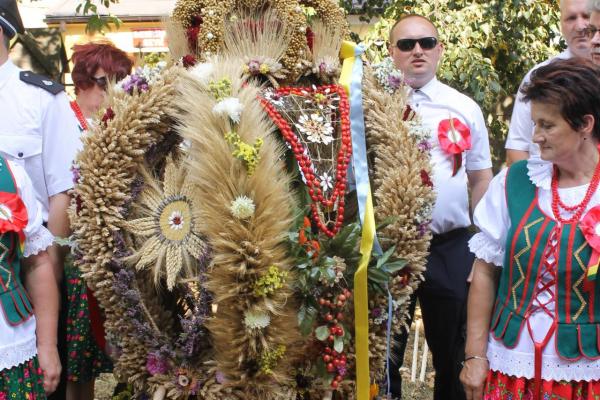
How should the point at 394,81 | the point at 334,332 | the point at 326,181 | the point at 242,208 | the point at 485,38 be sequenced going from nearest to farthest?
the point at 242,208
the point at 334,332
the point at 326,181
the point at 394,81
the point at 485,38

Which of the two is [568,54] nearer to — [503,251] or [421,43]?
[421,43]

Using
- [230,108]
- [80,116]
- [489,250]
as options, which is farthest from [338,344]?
[80,116]

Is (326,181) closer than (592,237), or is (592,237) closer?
(592,237)

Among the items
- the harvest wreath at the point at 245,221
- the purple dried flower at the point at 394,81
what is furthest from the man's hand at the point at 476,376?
the purple dried flower at the point at 394,81

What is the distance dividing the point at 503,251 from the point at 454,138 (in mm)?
1210

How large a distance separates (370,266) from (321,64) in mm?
754

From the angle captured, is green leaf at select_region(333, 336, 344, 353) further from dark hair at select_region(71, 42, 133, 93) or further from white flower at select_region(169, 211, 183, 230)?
dark hair at select_region(71, 42, 133, 93)

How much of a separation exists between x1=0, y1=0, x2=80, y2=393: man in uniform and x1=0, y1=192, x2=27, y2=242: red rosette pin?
1.63 ft

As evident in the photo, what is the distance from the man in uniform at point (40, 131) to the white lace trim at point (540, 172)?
5.62 feet

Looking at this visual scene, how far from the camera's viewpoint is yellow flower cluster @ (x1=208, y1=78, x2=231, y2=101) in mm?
2471

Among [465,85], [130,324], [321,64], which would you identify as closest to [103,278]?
[130,324]

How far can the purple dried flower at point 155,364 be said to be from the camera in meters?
2.53

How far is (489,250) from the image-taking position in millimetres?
2611

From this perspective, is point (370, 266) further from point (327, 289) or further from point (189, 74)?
point (189, 74)
